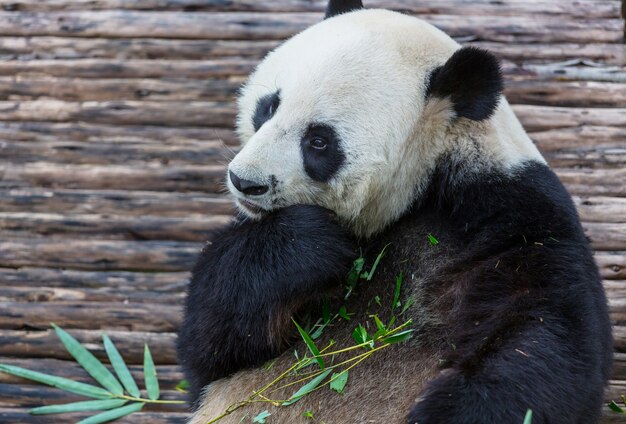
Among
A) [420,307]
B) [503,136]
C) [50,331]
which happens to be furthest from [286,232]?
[50,331]

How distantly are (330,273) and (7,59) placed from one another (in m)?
4.11

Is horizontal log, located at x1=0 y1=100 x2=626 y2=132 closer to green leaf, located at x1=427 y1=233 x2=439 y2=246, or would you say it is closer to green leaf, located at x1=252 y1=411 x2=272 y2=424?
green leaf, located at x1=427 y1=233 x2=439 y2=246

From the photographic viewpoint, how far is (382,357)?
4.16 meters

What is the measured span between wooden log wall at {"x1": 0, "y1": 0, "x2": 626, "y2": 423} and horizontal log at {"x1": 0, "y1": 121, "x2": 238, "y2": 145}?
0.4 inches

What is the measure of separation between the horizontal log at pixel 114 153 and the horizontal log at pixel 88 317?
3.95 ft

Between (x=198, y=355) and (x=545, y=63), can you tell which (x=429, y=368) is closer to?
(x=198, y=355)

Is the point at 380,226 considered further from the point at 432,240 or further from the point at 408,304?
the point at 408,304

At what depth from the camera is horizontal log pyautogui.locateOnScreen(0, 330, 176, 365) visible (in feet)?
18.4

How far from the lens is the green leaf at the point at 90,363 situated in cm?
538

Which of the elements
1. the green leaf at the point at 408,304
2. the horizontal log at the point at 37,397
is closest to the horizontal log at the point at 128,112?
the horizontal log at the point at 37,397

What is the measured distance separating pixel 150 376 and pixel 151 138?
190 centimetres

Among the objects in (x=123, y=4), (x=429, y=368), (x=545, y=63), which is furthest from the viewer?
(x=123, y=4)

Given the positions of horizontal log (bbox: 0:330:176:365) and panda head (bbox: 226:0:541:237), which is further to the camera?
horizontal log (bbox: 0:330:176:365)

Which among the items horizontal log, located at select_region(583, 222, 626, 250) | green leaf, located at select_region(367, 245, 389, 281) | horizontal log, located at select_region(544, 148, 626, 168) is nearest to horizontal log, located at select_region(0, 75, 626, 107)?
horizontal log, located at select_region(544, 148, 626, 168)
